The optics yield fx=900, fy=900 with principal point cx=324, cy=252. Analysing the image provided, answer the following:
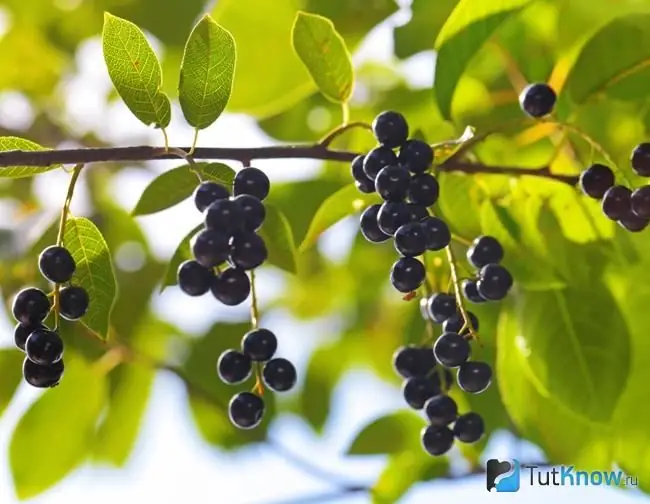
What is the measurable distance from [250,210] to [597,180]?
1.32 ft

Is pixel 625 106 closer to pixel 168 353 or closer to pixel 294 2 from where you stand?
pixel 294 2

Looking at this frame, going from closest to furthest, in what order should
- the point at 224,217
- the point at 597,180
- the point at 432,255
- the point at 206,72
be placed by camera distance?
the point at 224,217, the point at 206,72, the point at 597,180, the point at 432,255

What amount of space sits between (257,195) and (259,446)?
45.0 inches

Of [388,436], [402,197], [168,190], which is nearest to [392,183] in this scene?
[402,197]

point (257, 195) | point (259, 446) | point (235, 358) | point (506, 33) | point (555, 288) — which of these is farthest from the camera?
point (259, 446)

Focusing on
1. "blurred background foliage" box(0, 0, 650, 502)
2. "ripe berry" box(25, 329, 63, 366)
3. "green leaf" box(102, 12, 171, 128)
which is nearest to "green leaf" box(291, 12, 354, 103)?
"blurred background foliage" box(0, 0, 650, 502)

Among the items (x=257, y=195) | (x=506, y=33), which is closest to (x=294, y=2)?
(x=506, y=33)

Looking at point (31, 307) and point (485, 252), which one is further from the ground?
point (485, 252)

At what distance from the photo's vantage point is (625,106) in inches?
62.8

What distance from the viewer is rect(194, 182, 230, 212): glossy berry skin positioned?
80cm

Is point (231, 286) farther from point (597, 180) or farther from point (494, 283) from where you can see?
point (597, 180)

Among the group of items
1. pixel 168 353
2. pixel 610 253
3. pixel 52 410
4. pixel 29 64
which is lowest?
pixel 52 410

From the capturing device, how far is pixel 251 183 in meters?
0.84

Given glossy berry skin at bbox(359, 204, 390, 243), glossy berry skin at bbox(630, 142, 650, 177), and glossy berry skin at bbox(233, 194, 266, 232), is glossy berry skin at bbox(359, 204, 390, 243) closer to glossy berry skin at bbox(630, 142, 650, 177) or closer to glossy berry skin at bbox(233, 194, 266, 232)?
glossy berry skin at bbox(233, 194, 266, 232)
